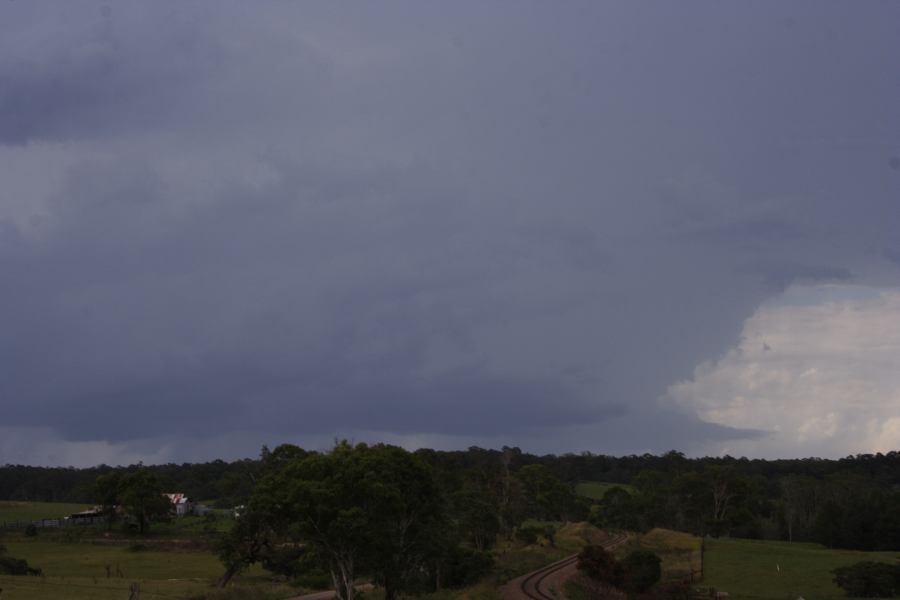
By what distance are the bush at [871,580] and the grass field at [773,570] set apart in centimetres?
106

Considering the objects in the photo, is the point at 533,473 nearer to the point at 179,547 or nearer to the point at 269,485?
the point at 179,547

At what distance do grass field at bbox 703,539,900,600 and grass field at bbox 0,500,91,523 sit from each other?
387 ft

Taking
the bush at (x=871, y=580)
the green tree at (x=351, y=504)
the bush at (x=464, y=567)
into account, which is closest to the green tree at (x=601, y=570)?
the bush at (x=464, y=567)

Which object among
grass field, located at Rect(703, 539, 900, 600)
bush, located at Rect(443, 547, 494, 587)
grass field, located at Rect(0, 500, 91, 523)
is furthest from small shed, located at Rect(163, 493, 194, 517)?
bush, located at Rect(443, 547, 494, 587)

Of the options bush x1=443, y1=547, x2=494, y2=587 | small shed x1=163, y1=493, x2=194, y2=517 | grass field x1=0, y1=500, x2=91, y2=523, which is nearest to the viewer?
bush x1=443, y1=547, x2=494, y2=587

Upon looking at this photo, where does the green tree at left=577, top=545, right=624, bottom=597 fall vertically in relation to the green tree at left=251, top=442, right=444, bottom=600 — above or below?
below

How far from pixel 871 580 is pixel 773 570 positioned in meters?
16.7

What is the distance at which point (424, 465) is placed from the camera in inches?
1930

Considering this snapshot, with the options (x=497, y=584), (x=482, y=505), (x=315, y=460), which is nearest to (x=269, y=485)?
(x=315, y=460)

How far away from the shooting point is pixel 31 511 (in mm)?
163875

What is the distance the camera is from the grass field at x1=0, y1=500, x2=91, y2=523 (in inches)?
5915

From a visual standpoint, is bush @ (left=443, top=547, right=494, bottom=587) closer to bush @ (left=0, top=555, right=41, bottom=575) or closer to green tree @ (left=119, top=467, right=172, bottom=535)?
bush @ (left=0, top=555, right=41, bottom=575)

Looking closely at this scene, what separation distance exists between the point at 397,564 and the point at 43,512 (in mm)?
137226

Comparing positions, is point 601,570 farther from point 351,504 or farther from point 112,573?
point 112,573
